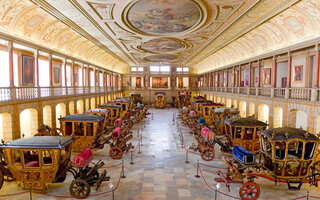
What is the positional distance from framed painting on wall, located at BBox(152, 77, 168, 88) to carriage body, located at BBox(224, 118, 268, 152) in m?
28.9

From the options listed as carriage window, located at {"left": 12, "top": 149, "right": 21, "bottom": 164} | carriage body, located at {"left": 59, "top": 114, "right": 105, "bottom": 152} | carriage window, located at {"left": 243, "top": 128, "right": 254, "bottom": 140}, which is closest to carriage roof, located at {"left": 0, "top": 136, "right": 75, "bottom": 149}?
carriage window, located at {"left": 12, "top": 149, "right": 21, "bottom": 164}

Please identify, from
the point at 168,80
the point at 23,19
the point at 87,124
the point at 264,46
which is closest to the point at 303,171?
the point at 87,124

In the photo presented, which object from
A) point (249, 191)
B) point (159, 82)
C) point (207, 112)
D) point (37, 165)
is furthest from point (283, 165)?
point (159, 82)

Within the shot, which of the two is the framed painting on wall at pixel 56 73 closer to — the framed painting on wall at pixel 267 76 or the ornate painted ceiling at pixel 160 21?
the ornate painted ceiling at pixel 160 21

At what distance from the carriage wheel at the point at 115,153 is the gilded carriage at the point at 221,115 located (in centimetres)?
758

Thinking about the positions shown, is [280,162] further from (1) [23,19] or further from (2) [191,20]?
(1) [23,19]

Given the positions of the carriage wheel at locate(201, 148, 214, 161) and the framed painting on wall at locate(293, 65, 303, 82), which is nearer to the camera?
the carriage wheel at locate(201, 148, 214, 161)

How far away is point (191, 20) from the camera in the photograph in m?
13.4

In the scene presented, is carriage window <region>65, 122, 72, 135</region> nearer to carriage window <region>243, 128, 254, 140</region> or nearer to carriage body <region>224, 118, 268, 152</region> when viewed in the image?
carriage body <region>224, 118, 268, 152</region>

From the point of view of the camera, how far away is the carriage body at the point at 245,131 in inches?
399

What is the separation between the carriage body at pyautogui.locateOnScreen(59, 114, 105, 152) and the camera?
10.8 meters

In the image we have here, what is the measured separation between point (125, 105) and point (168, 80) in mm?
18936

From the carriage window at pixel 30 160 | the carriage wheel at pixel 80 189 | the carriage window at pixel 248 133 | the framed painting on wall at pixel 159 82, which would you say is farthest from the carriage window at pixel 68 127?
the framed painting on wall at pixel 159 82

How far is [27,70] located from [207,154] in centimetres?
1307
